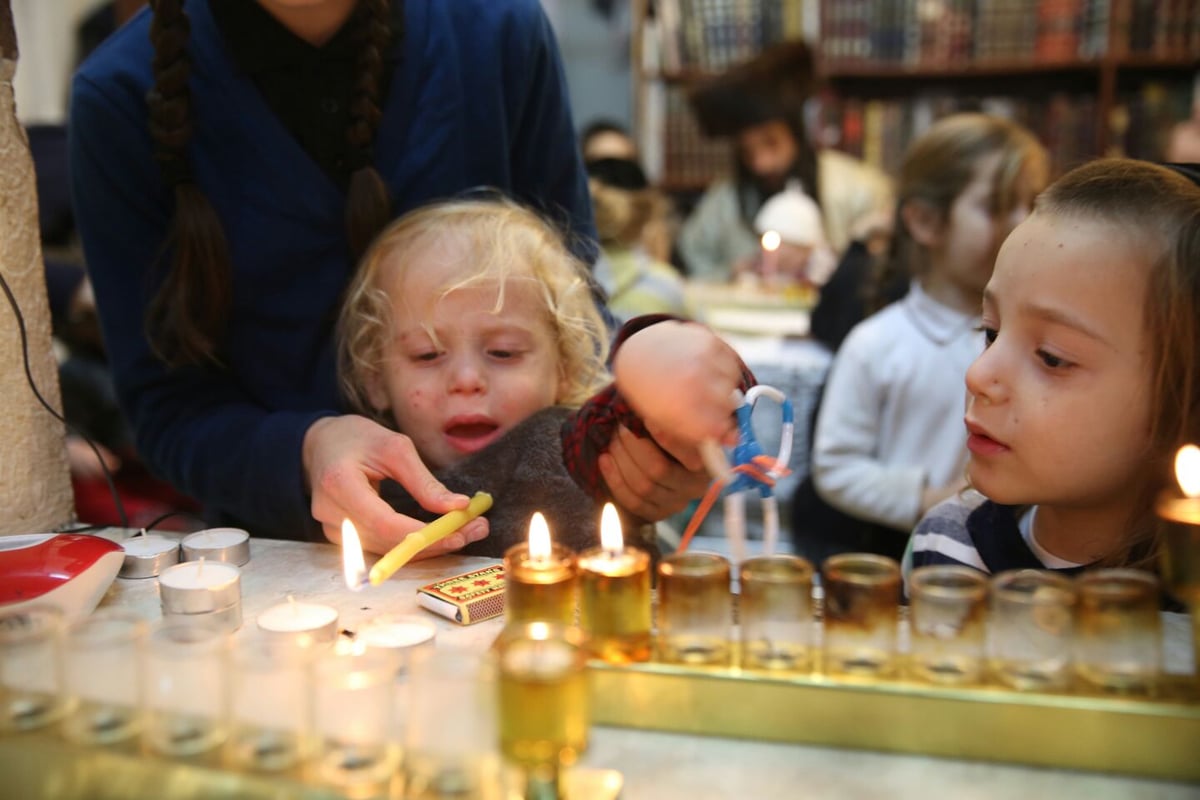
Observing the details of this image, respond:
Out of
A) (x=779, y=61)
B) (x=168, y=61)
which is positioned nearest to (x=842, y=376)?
(x=168, y=61)

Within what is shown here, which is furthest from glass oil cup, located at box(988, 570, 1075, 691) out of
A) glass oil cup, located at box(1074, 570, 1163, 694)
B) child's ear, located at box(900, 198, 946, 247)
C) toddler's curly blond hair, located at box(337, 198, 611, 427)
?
child's ear, located at box(900, 198, 946, 247)

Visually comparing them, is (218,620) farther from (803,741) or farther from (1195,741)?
(1195,741)

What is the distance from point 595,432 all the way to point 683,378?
0.25 metres

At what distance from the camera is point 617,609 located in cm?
69

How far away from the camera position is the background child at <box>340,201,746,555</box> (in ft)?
3.80

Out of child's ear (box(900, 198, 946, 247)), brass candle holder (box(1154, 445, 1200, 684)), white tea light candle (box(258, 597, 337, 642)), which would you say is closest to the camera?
brass candle holder (box(1154, 445, 1200, 684))

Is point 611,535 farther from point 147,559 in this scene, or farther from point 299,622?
point 147,559

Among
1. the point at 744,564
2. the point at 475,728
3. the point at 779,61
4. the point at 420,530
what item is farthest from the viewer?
the point at 779,61

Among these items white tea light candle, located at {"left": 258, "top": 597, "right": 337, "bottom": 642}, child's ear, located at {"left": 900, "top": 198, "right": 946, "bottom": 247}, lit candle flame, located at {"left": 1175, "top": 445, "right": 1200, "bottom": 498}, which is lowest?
white tea light candle, located at {"left": 258, "top": 597, "right": 337, "bottom": 642}

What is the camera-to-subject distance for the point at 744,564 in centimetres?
70

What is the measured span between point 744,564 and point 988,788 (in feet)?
0.63

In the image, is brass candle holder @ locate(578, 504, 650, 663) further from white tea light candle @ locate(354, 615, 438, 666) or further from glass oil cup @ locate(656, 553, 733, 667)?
white tea light candle @ locate(354, 615, 438, 666)

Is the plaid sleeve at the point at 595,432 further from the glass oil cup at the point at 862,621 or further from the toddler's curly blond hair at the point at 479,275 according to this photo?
the glass oil cup at the point at 862,621

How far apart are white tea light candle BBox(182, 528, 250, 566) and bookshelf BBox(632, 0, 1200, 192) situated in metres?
3.36
